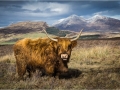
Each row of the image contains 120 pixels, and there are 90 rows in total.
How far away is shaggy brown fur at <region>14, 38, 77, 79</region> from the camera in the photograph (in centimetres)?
831

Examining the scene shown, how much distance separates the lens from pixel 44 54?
8492mm

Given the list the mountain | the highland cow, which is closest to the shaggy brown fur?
the highland cow

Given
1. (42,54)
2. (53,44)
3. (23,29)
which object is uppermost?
(53,44)

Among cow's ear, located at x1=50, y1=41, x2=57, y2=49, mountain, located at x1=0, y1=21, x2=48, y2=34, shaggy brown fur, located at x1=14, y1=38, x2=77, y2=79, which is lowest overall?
mountain, located at x1=0, y1=21, x2=48, y2=34

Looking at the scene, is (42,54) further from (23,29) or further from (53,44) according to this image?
(23,29)

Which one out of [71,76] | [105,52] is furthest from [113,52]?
[71,76]

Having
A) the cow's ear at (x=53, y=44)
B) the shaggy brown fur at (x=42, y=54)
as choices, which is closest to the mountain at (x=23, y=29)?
the shaggy brown fur at (x=42, y=54)

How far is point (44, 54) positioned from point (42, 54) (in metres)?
0.08

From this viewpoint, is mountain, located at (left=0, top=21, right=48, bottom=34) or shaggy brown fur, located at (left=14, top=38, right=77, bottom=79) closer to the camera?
shaggy brown fur, located at (left=14, top=38, right=77, bottom=79)

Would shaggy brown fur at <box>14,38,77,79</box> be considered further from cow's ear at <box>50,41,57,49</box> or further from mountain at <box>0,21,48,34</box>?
mountain at <box>0,21,48,34</box>

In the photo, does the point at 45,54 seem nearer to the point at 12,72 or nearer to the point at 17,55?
the point at 17,55

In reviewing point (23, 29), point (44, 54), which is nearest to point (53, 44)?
point (44, 54)

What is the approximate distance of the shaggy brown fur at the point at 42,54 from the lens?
8.31m

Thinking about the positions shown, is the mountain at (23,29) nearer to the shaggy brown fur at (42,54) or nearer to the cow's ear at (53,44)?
the shaggy brown fur at (42,54)
